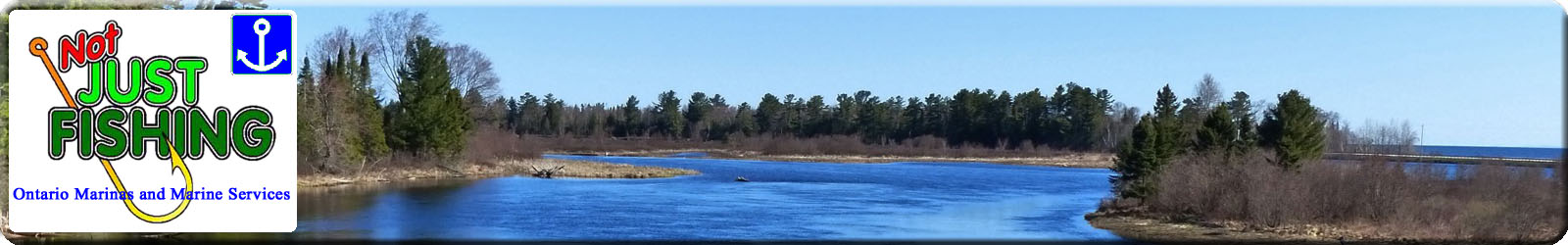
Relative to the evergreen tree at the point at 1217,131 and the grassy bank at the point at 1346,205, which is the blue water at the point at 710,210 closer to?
the grassy bank at the point at 1346,205

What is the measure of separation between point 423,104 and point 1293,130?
25.9m

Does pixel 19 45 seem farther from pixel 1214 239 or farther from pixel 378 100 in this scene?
pixel 378 100

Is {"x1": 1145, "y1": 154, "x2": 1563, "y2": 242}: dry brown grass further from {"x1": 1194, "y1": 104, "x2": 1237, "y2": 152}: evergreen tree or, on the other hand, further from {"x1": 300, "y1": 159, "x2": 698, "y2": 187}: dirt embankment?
{"x1": 300, "y1": 159, "x2": 698, "y2": 187}: dirt embankment

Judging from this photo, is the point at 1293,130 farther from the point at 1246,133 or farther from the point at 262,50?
the point at 262,50

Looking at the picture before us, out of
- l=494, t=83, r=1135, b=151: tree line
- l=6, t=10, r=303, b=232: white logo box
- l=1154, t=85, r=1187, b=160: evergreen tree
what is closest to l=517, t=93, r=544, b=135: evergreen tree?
l=494, t=83, r=1135, b=151: tree line

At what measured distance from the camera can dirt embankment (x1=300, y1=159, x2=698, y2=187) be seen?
3454 centimetres

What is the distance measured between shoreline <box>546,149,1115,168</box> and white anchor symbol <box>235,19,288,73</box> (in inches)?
1991

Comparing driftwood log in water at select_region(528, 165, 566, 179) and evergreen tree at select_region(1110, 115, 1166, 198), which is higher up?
evergreen tree at select_region(1110, 115, 1166, 198)

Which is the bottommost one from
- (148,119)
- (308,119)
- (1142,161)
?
(1142,161)

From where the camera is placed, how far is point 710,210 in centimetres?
2577

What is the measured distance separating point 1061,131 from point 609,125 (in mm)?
24932

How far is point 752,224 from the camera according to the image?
22.2 m

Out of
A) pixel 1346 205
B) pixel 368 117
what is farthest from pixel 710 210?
pixel 368 117

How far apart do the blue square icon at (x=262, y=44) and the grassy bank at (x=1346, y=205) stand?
15109 millimetres
